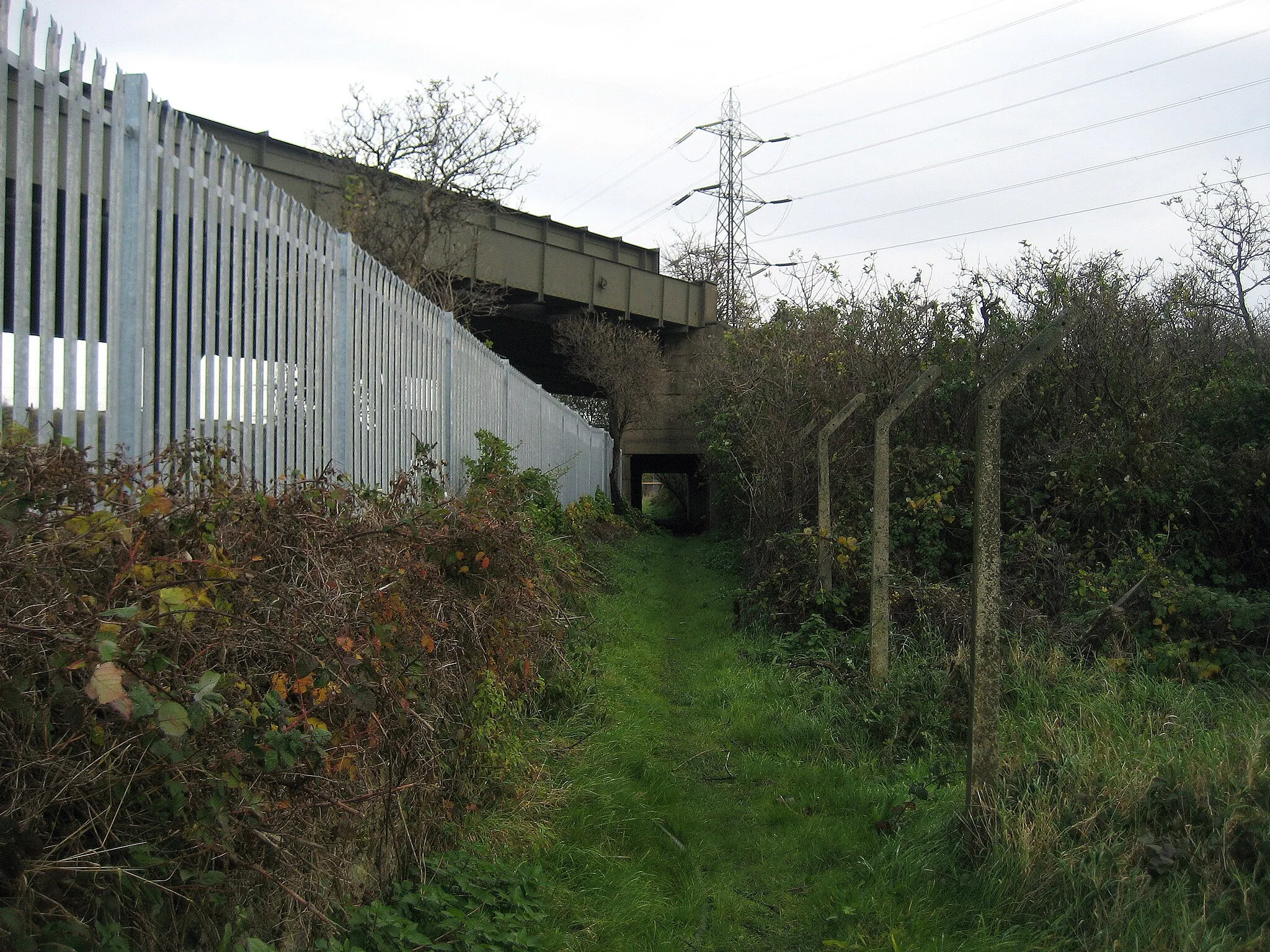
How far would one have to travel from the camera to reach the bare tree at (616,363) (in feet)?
83.1

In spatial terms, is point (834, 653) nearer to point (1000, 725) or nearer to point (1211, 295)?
point (1000, 725)

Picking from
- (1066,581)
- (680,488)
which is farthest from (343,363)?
(680,488)

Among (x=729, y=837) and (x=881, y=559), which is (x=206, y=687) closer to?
(x=729, y=837)

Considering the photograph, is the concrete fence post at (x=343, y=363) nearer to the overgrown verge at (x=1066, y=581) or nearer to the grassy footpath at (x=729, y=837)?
the grassy footpath at (x=729, y=837)

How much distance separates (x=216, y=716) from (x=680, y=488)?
41.2 metres

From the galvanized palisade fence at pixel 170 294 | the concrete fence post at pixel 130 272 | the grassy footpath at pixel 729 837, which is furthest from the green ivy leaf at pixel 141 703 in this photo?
the grassy footpath at pixel 729 837

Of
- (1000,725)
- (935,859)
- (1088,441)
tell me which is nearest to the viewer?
(935,859)

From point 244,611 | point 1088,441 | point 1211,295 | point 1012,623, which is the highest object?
point 1211,295

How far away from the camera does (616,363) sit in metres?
26.0

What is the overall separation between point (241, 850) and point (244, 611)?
64 cm

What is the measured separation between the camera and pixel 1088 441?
9148 mm

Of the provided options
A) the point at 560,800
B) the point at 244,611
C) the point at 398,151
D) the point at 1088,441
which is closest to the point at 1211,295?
the point at 1088,441

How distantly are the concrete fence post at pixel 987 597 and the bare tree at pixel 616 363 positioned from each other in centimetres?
2127

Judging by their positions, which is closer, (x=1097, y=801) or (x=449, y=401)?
(x=1097, y=801)
